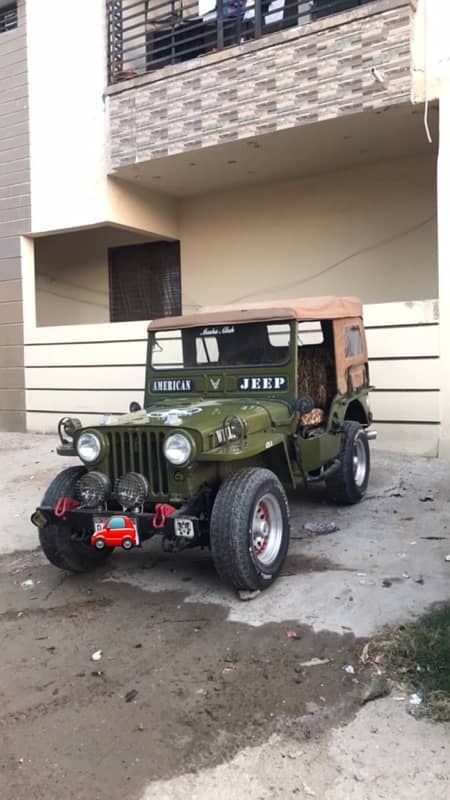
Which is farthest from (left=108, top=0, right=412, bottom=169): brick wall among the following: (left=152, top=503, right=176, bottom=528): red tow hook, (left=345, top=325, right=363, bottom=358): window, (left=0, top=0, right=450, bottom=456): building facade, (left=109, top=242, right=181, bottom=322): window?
(left=152, top=503, right=176, bottom=528): red tow hook

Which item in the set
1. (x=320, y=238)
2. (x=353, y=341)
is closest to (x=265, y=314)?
(x=353, y=341)

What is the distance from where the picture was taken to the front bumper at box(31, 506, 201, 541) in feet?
13.9

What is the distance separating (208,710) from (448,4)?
8052 mm

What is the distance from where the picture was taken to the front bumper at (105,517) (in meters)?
4.23

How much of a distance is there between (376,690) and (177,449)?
1.85 meters

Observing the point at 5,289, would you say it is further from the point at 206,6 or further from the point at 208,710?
the point at 208,710

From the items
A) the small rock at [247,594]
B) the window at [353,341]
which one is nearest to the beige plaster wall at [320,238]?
the window at [353,341]

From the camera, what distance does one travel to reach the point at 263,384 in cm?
548

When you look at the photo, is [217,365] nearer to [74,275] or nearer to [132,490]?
[132,490]

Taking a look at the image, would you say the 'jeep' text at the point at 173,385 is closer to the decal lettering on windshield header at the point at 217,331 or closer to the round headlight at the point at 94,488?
the decal lettering on windshield header at the point at 217,331

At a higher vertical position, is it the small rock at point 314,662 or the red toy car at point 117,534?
the red toy car at point 117,534

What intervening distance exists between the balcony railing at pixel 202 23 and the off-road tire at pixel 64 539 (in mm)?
6689

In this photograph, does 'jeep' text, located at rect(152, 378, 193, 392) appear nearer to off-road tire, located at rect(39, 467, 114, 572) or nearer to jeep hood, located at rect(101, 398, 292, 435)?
jeep hood, located at rect(101, 398, 292, 435)

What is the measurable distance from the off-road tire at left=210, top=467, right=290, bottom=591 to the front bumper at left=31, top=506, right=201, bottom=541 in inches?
6.5
